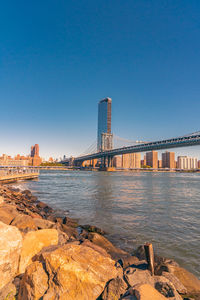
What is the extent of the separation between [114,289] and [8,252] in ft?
6.33

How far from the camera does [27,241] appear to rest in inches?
152

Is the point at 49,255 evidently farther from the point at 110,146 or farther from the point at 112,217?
the point at 110,146

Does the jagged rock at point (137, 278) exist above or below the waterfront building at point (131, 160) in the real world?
below

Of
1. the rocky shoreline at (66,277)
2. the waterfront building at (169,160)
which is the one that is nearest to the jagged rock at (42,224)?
the rocky shoreline at (66,277)

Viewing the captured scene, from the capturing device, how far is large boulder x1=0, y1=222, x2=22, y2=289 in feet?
10.4

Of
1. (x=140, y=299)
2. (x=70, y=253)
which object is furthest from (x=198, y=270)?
(x=70, y=253)

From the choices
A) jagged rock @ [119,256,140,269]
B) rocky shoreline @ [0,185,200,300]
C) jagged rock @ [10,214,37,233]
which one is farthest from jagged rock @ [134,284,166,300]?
jagged rock @ [10,214,37,233]

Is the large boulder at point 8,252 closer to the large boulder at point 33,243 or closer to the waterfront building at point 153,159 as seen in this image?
the large boulder at point 33,243

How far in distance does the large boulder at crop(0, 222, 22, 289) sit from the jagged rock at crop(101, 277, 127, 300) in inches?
68.3

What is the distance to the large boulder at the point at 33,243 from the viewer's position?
3.58 metres

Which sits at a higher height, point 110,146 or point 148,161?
point 110,146

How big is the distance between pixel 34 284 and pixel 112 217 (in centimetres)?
780

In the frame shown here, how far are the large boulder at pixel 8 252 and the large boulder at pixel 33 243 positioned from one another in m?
0.15

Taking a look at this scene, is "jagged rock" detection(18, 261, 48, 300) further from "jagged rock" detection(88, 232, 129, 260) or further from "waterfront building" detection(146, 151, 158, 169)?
"waterfront building" detection(146, 151, 158, 169)
